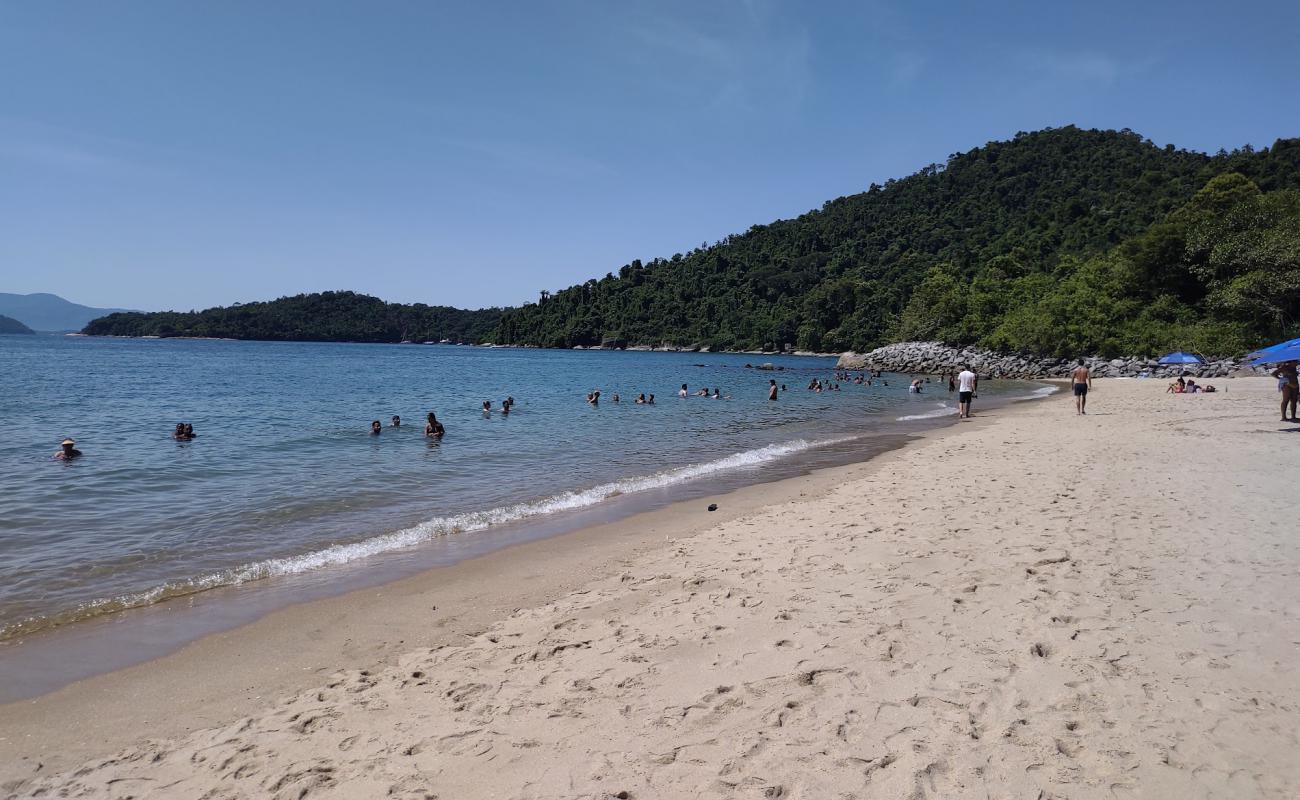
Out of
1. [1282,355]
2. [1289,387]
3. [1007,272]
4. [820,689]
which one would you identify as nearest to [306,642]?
[820,689]

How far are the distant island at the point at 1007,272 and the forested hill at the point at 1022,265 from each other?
24 cm

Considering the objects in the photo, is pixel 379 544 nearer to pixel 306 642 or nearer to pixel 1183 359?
pixel 306 642

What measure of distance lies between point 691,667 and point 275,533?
788 cm

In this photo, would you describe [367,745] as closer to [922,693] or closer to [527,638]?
[527,638]

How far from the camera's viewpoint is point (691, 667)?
4953 millimetres

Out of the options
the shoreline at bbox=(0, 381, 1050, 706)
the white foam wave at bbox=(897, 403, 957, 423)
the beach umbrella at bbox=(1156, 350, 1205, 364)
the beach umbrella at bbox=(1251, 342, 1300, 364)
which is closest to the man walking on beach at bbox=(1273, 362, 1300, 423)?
the beach umbrella at bbox=(1251, 342, 1300, 364)

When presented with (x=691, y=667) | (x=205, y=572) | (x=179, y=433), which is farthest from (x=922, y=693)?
(x=179, y=433)

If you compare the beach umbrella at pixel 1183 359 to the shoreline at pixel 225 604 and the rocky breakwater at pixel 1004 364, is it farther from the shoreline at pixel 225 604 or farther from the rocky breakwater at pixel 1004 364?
the shoreline at pixel 225 604

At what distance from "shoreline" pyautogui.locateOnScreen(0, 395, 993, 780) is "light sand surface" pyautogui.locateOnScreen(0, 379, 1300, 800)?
0.18ft

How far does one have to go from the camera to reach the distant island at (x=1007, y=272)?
51531 millimetres

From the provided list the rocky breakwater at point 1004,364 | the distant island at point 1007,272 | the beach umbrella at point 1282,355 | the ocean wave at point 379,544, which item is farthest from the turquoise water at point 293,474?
the distant island at point 1007,272

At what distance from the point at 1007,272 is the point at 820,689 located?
348 ft

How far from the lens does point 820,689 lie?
445 centimetres

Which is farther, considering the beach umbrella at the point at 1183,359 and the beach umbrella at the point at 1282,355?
the beach umbrella at the point at 1183,359
